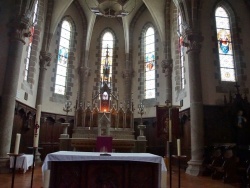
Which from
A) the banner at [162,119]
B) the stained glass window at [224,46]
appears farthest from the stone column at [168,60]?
the stained glass window at [224,46]

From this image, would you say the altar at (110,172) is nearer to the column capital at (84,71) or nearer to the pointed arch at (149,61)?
the pointed arch at (149,61)

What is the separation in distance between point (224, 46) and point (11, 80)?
1106cm

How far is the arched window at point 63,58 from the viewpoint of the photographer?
53.1ft

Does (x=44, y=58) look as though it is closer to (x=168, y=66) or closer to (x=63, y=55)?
(x=63, y=55)

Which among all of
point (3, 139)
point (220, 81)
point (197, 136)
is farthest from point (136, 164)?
point (220, 81)

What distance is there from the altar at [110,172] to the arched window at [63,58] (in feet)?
37.6

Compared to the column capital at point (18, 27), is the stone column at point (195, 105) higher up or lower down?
lower down

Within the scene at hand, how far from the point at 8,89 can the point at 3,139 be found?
2.16 m

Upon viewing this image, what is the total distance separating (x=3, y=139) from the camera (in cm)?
974

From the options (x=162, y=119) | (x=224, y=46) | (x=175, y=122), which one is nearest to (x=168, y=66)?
(x=224, y=46)

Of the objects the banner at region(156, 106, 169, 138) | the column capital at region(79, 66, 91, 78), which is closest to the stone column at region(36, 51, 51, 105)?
the column capital at region(79, 66, 91, 78)

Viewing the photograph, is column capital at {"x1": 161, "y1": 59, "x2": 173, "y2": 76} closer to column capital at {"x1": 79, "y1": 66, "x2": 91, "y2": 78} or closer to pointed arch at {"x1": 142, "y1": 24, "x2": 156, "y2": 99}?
pointed arch at {"x1": 142, "y1": 24, "x2": 156, "y2": 99}

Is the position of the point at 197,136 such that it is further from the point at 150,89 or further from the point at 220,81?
the point at 150,89

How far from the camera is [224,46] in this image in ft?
41.9
